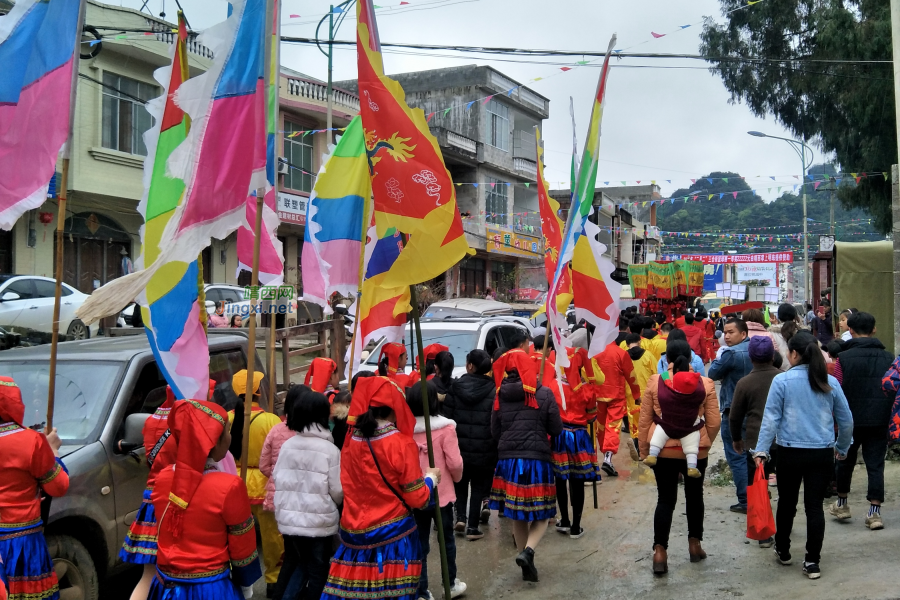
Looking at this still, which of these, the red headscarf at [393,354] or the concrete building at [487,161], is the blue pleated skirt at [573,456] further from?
the concrete building at [487,161]

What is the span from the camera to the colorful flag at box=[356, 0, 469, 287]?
169 inches

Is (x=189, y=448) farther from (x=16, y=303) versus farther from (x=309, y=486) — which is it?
(x=16, y=303)

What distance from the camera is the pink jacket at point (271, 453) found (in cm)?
464

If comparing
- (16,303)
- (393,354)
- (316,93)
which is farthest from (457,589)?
(316,93)

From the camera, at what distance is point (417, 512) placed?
5.04 m

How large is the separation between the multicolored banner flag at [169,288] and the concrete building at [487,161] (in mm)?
25803

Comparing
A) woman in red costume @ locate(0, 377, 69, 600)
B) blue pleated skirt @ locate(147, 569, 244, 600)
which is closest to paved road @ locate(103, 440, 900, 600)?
woman in red costume @ locate(0, 377, 69, 600)

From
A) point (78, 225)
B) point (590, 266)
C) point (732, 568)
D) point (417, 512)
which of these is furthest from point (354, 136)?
point (78, 225)

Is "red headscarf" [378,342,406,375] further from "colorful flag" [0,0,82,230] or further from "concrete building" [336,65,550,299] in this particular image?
"concrete building" [336,65,550,299]

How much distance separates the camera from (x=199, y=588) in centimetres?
343

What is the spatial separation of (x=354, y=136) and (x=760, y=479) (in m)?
4.39

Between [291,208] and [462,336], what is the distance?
1523cm

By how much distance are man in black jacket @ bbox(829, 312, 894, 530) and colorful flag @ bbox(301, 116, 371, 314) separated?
4.37 m

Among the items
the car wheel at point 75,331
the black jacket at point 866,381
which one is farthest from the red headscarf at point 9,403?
the car wheel at point 75,331
